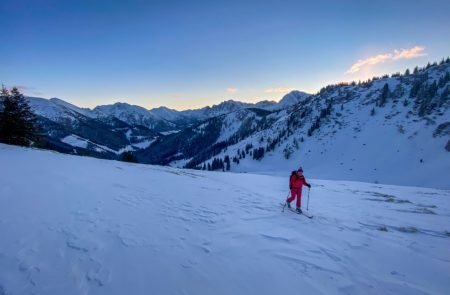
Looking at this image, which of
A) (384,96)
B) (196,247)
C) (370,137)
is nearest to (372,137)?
(370,137)

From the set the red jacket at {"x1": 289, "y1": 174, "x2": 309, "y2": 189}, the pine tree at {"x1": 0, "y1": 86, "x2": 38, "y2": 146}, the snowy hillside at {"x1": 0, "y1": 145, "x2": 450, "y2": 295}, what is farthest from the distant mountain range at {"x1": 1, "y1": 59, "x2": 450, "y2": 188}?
the snowy hillside at {"x1": 0, "y1": 145, "x2": 450, "y2": 295}

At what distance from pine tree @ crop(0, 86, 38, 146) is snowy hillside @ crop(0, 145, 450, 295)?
26.4m

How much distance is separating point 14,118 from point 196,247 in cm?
3844

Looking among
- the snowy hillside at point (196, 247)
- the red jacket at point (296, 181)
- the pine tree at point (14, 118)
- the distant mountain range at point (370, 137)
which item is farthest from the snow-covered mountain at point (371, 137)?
the pine tree at point (14, 118)

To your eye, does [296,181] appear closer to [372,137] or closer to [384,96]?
[372,137]

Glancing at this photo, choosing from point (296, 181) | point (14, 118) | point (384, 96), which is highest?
point (384, 96)

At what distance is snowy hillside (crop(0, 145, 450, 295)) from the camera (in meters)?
6.03

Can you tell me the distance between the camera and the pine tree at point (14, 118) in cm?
3409

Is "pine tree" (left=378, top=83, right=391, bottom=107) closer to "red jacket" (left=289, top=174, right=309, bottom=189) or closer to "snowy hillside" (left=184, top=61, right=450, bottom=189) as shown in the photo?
"snowy hillside" (left=184, top=61, right=450, bottom=189)

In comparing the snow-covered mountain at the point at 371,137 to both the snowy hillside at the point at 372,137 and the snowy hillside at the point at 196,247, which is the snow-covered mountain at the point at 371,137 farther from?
the snowy hillside at the point at 196,247

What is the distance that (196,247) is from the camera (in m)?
8.11

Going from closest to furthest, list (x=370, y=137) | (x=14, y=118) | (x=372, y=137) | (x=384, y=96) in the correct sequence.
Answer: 1. (x=14, y=118)
2. (x=372, y=137)
3. (x=370, y=137)
4. (x=384, y=96)

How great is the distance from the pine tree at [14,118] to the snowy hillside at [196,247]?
86.6ft

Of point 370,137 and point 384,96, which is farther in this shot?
point 384,96
